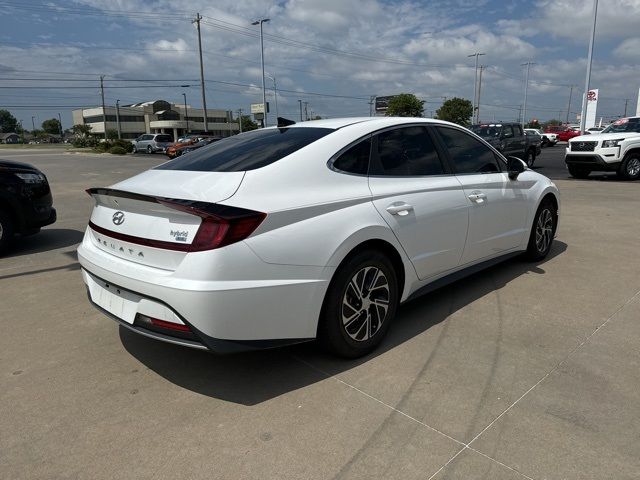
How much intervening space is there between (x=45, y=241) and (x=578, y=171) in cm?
1460

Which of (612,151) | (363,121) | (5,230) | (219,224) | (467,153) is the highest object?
(363,121)

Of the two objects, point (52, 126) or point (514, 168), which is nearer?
point (514, 168)

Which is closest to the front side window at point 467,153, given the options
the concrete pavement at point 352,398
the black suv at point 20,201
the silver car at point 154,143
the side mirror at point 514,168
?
the side mirror at point 514,168

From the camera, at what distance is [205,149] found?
3838mm

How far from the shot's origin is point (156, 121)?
4117 inches

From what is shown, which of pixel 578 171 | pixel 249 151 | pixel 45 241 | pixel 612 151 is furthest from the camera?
pixel 578 171

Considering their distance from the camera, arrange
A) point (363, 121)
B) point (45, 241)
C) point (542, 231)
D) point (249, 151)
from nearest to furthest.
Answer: point (249, 151) → point (363, 121) → point (542, 231) → point (45, 241)

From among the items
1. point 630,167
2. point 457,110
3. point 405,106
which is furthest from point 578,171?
point 457,110

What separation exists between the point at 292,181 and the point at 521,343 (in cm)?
204

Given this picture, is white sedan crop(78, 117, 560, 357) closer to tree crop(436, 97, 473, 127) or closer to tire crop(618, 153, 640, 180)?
tire crop(618, 153, 640, 180)

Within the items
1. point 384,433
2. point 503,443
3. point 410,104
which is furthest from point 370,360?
point 410,104

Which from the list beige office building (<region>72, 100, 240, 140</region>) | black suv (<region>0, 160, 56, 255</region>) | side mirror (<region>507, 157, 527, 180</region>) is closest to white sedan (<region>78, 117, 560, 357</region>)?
side mirror (<region>507, 157, 527, 180</region>)

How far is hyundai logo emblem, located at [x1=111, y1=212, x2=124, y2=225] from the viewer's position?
3.02 m

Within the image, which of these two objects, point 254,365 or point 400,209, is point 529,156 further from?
point 254,365
